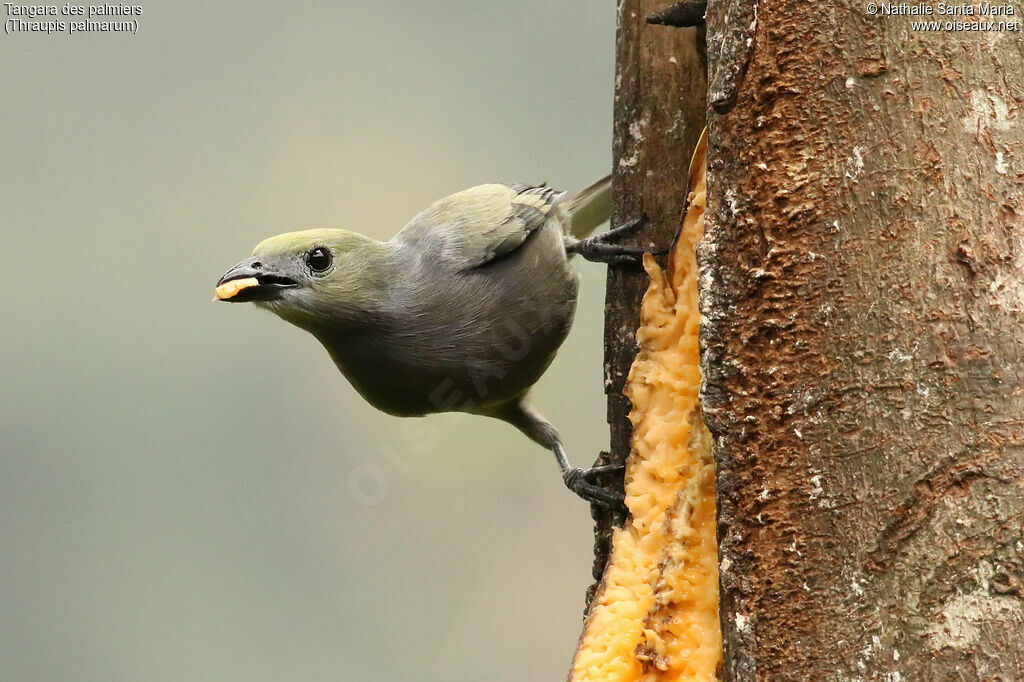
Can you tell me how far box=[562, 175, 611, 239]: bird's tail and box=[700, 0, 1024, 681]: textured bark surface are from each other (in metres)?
2.88

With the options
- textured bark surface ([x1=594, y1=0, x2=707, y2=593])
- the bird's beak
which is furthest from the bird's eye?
textured bark surface ([x1=594, y1=0, x2=707, y2=593])

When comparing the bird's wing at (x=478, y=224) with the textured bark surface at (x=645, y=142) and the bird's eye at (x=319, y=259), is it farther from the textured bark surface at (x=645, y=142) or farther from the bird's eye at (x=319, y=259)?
the textured bark surface at (x=645, y=142)

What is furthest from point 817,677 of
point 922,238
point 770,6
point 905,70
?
point 770,6

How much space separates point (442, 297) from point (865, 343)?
8.27ft

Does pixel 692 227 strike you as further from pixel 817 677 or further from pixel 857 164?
pixel 817 677

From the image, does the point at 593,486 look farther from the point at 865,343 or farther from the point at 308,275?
the point at 865,343

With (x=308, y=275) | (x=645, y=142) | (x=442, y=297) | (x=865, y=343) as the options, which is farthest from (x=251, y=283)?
(x=865, y=343)

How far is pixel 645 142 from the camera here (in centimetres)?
298

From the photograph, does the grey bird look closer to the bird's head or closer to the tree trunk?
the bird's head

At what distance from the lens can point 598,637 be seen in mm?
2377

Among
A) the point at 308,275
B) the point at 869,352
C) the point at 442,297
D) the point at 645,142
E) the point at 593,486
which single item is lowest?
the point at 593,486

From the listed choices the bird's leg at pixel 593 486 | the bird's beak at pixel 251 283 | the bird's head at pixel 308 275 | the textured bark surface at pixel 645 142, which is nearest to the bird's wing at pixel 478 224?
the bird's head at pixel 308 275

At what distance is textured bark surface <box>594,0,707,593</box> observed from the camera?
2949 mm

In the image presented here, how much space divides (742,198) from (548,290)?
2440 mm
